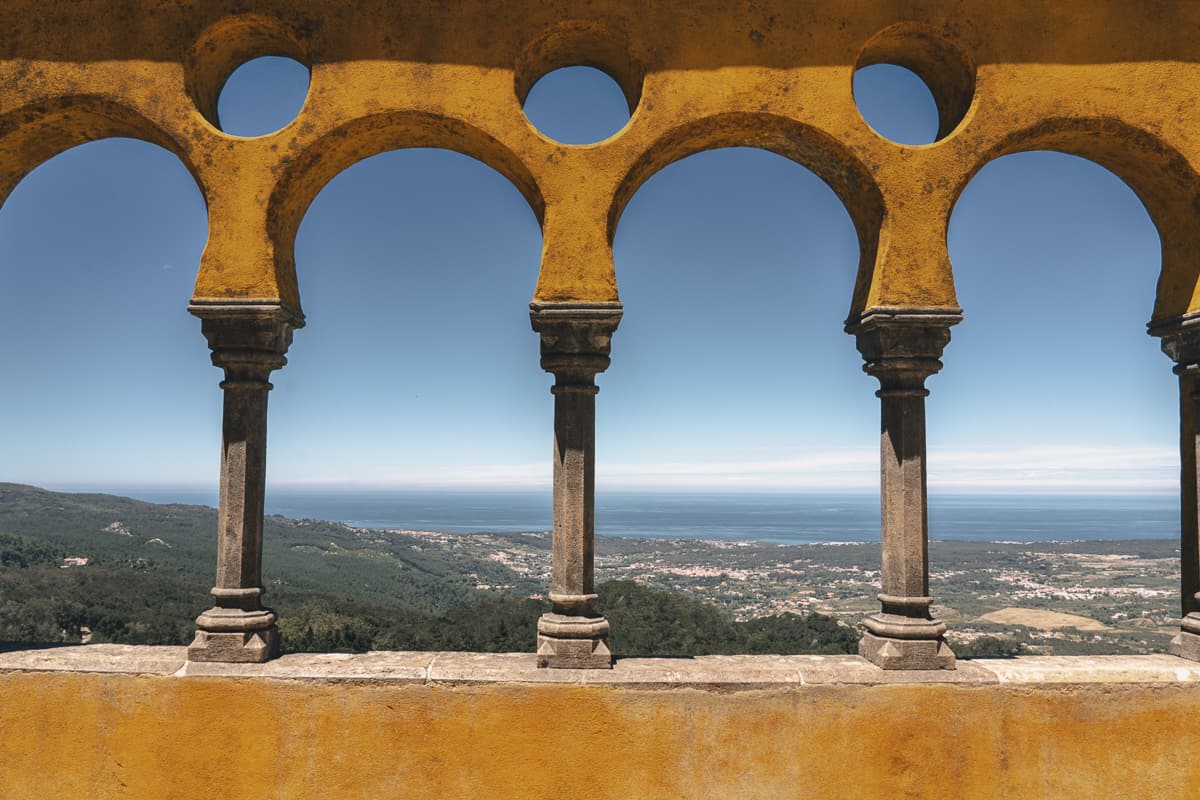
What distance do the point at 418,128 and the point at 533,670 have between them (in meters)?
3.07

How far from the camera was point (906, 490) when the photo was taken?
14.5 feet

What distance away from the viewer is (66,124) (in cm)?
478

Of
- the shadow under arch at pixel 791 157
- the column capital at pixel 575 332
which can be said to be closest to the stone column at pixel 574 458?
the column capital at pixel 575 332

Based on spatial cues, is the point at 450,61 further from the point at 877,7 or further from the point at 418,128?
the point at 877,7

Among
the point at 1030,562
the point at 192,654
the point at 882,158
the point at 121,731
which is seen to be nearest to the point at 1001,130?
the point at 882,158

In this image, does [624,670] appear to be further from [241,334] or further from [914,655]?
[241,334]

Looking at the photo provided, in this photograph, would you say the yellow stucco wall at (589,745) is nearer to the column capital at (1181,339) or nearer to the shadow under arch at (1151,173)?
the column capital at (1181,339)

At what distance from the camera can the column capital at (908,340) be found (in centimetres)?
439

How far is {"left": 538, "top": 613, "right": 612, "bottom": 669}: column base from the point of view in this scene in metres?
4.28

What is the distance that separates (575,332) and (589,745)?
2124mm

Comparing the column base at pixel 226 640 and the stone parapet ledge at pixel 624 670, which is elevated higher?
the column base at pixel 226 640

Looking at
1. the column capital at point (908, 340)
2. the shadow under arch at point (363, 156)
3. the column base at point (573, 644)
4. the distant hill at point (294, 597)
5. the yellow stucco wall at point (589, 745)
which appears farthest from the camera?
the distant hill at point (294, 597)

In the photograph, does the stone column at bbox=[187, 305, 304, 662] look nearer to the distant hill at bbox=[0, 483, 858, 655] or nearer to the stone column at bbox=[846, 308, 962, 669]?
the distant hill at bbox=[0, 483, 858, 655]

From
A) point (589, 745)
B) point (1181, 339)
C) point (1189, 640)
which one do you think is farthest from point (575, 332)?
point (1189, 640)
